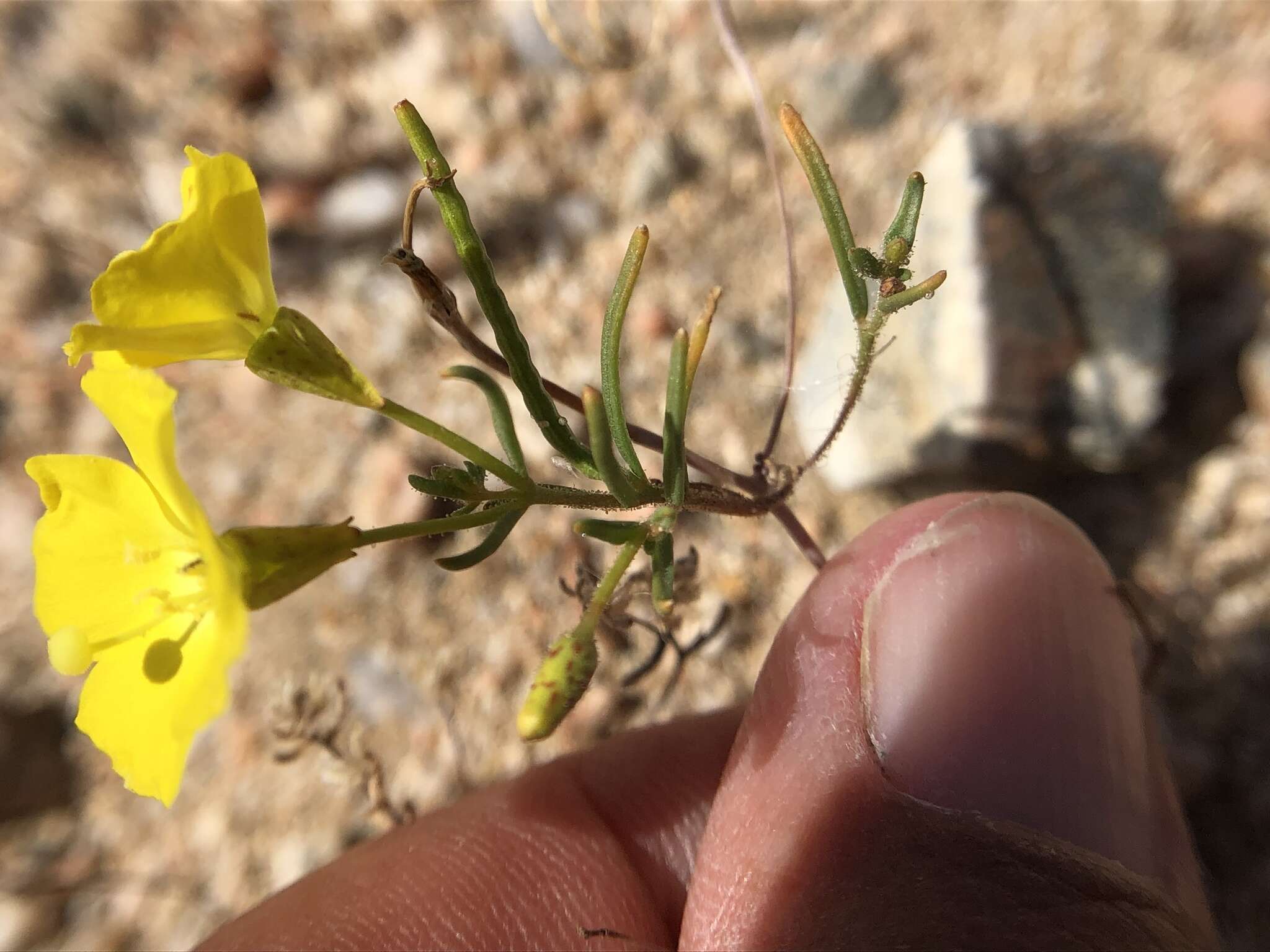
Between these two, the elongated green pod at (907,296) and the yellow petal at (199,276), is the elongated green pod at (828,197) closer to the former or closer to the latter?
the elongated green pod at (907,296)

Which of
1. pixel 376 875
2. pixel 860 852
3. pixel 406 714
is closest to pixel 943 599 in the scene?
pixel 860 852

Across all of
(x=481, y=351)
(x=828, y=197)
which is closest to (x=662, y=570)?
(x=481, y=351)

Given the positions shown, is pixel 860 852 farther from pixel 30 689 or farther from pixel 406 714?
pixel 30 689

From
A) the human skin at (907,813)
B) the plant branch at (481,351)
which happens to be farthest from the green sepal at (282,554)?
the human skin at (907,813)

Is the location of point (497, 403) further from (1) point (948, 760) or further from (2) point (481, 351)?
(1) point (948, 760)

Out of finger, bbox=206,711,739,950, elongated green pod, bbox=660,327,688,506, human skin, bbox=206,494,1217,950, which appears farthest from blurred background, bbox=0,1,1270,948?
elongated green pod, bbox=660,327,688,506
